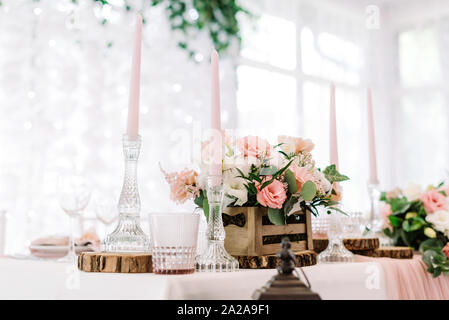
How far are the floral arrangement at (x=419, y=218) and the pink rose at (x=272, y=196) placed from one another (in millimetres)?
530

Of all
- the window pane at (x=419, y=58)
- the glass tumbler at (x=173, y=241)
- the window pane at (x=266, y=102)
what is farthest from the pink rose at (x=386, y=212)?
the window pane at (x=419, y=58)

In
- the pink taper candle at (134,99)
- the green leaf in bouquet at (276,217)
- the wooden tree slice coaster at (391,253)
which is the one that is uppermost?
the pink taper candle at (134,99)

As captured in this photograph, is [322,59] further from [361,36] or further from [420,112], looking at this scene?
[420,112]

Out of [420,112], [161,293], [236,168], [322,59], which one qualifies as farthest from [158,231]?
[420,112]

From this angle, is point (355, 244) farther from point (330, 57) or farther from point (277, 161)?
point (330, 57)

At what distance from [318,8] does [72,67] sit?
2.48 meters

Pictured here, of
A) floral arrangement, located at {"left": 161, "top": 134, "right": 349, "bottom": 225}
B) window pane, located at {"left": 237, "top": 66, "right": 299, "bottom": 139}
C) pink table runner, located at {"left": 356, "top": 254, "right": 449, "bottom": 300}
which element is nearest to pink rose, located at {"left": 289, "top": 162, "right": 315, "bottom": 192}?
floral arrangement, located at {"left": 161, "top": 134, "right": 349, "bottom": 225}

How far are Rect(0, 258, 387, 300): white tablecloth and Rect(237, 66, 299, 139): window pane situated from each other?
8.08 ft

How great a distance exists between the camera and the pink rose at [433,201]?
142cm

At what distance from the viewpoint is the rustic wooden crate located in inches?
36.3

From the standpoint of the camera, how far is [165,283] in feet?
2.34

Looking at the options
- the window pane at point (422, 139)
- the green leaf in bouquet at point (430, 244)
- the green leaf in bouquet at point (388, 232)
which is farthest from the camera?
the window pane at point (422, 139)

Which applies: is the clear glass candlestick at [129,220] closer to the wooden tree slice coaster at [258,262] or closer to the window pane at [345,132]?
the wooden tree slice coaster at [258,262]

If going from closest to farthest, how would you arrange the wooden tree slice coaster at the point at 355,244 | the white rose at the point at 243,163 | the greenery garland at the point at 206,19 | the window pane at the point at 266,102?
the white rose at the point at 243,163 < the wooden tree slice coaster at the point at 355,244 < the greenery garland at the point at 206,19 < the window pane at the point at 266,102
